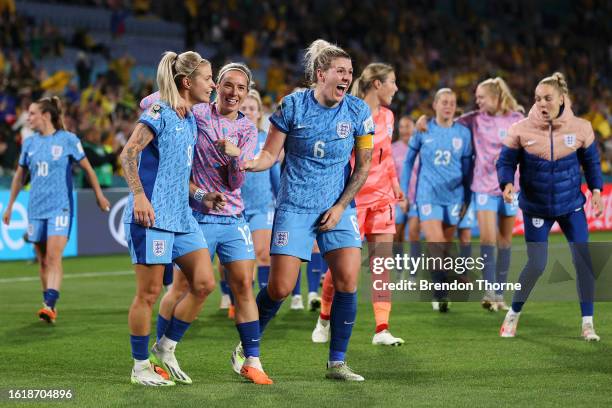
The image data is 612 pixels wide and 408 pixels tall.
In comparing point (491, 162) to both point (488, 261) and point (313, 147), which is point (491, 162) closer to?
point (488, 261)

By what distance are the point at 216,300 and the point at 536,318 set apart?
3786mm

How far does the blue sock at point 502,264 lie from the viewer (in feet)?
39.4

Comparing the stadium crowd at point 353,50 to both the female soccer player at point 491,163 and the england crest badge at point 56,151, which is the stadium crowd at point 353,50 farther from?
the female soccer player at point 491,163

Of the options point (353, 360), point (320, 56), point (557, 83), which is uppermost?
point (557, 83)

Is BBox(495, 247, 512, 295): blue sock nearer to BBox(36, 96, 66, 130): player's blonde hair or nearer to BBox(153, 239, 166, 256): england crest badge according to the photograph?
BBox(36, 96, 66, 130): player's blonde hair

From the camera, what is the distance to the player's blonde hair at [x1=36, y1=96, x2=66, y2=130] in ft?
37.3

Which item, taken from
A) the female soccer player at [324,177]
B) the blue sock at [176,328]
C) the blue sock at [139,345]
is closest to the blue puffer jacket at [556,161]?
the female soccer player at [324,177]

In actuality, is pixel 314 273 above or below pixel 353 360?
above

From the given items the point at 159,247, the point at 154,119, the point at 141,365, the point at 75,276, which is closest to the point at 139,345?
the point at 141,365

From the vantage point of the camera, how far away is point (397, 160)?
16109 mm

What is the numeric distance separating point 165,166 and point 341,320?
1583mm

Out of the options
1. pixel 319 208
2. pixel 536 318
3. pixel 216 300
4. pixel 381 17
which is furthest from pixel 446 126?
pixel 381 17

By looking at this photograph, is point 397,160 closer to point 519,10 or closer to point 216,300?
point 216,300

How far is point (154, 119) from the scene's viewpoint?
273 inches
